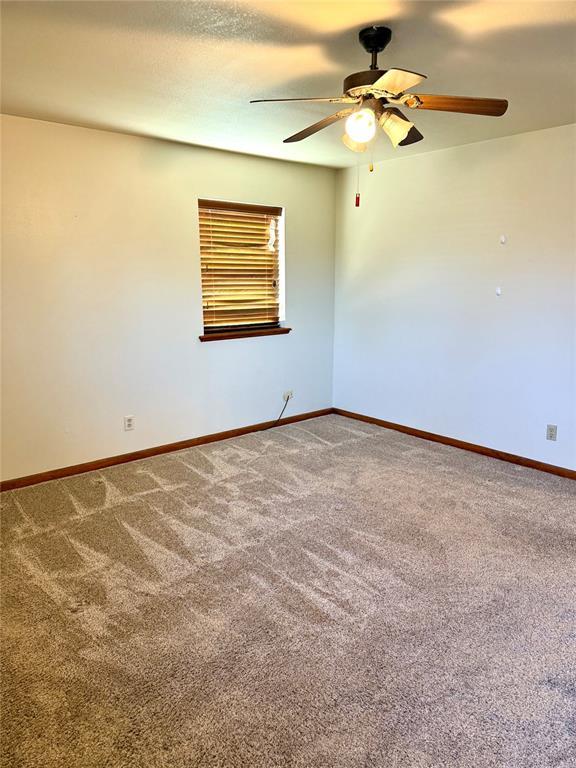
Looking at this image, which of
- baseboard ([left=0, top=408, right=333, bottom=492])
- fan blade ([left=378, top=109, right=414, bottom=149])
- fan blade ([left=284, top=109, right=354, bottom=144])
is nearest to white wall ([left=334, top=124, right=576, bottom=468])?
baseboard ([left=0, top=408, right=333, bottom=492])

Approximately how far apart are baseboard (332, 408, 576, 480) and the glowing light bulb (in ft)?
9.22

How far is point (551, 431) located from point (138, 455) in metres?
3.15

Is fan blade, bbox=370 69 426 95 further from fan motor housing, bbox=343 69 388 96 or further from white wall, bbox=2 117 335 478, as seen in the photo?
white wall, bbox=2 117 335 478

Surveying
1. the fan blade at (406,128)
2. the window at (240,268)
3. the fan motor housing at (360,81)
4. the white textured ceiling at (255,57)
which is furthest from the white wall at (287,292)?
the fan motor housing at (360,81)

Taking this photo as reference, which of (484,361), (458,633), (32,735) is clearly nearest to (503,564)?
(458,633)

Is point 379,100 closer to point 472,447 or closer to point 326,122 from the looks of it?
point 326,122

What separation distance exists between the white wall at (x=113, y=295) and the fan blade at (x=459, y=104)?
2359 mm

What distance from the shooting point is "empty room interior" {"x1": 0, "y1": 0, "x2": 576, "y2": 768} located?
5.90 ft

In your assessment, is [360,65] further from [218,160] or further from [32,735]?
[32,735]

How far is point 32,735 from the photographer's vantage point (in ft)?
5.36

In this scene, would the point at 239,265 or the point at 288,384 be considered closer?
the point at 239,265

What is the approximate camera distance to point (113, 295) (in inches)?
148

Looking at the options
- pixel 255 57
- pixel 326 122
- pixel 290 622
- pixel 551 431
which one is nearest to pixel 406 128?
pixel 326 122

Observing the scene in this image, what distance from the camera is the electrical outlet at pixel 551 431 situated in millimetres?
3703
